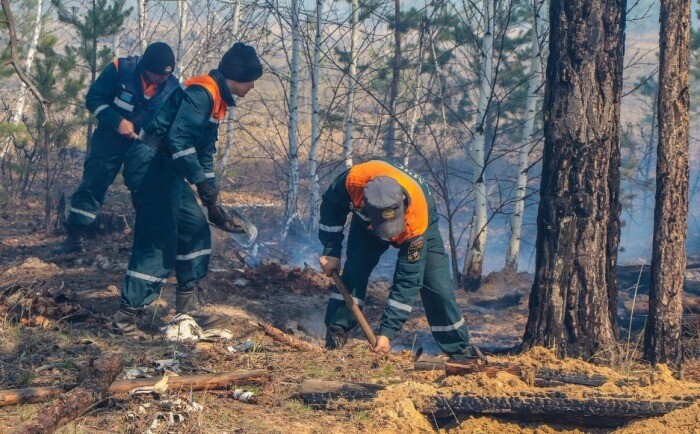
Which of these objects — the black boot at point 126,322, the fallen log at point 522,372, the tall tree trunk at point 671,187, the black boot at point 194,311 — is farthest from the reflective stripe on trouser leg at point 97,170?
the tall tree trunk at point 671,187

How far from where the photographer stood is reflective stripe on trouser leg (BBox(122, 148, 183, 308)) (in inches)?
229

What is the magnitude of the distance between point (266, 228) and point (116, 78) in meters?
6.80

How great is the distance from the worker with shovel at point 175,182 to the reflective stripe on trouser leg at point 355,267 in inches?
44.8

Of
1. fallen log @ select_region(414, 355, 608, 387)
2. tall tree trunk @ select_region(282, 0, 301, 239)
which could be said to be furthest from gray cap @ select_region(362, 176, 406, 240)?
tall tree trunk @ select_region(282, 0, 301, 239)

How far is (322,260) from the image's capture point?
526 centimetres

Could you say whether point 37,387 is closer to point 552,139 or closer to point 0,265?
point 552,139

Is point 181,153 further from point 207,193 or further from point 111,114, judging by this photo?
point 111,114

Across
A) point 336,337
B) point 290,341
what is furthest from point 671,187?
point 290,341

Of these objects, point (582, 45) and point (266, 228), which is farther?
point (266, 228)

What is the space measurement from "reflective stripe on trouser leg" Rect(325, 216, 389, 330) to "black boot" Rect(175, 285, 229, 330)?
3.50 feet

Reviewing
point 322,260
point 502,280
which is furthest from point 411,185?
point 502,280

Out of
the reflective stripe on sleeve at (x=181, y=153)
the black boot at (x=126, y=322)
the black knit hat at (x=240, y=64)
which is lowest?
the black boot at (x=126, y=322)

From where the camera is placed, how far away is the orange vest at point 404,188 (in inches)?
193

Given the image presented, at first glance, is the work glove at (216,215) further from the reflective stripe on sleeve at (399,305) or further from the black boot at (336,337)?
the reflective stripe on sleeve at (399,305)
